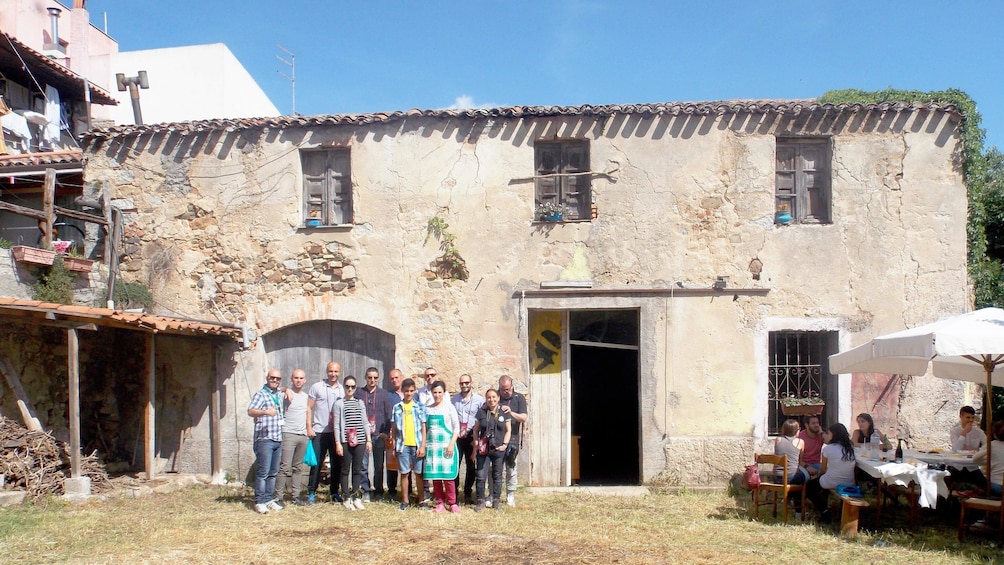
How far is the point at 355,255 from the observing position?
1048 centimetres

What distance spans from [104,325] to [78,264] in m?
1.47

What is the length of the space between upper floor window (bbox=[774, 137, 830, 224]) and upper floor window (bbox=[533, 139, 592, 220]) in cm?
251

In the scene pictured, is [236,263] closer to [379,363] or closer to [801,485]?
[379,363]

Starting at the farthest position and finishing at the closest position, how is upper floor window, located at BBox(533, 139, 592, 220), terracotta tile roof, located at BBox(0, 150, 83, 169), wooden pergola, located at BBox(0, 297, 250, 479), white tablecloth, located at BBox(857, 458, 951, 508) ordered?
terracotta tile roof, located at BBox(0, 150, 83, 169) → upper floor window, located at BBox(533, 139, 592, 220) → wooden pergola, located at BBox(0, 297, 250, 479) → white tablecloth, located at BBox(857, 458, 951, 508)

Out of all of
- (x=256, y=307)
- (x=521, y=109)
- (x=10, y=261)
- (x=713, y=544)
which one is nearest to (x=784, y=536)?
(x=713, y=544)

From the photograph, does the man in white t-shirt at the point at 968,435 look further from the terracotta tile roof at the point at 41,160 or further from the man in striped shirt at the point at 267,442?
the terracotta tile roof at the point at 41,160

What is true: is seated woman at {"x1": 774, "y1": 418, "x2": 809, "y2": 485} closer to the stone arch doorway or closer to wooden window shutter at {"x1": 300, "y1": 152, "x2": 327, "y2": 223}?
the stone arch doorway

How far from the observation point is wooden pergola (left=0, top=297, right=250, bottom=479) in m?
8.56

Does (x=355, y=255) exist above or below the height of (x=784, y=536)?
above

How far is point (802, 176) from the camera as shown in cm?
1027

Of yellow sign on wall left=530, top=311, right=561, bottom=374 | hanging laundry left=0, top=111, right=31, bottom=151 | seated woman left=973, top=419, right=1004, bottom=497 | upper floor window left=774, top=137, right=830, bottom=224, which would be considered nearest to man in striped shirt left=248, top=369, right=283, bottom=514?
yellow sign on wall left=530, top=311, right=561, bottom=374

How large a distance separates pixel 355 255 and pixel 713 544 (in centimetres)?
584

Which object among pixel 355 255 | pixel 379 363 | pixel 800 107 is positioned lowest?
pixel 379 363

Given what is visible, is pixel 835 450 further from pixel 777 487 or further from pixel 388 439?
pixel 388 439
